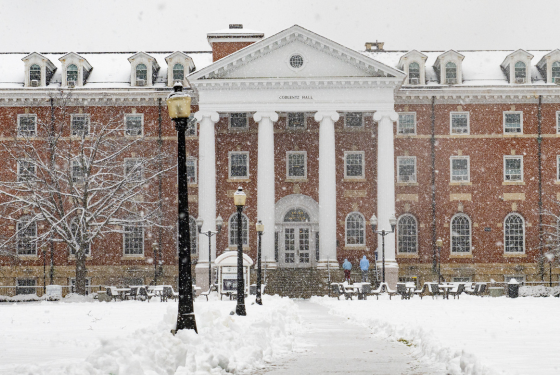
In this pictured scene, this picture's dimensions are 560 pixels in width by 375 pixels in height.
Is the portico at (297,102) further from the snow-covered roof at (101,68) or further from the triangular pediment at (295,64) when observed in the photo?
the snow-covered roof at (101,68)

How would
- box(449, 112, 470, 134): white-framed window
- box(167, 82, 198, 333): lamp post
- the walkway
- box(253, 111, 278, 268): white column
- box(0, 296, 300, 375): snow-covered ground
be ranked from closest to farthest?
box(0, 296, 300, 375): snow-covered ground
the walkway
box(167, 82, 198, 333): lamp post
box(253, 111, 278, 268): white column
box(449, 112, 470, 134): white-framed window

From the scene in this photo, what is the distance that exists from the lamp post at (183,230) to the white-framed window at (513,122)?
3923 cm

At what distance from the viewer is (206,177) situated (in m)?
47.6

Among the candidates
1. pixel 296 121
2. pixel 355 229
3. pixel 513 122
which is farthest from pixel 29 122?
pixel 513 122

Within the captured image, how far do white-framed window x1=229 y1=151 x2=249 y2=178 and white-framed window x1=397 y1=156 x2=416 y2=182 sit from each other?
9.33m

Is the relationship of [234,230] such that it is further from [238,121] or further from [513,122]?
[513,122]

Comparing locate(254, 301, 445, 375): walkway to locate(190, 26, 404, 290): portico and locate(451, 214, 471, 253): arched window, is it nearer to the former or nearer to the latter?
locate(190, 26, 404, 290): portico

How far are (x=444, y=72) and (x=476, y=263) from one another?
39.3 feet

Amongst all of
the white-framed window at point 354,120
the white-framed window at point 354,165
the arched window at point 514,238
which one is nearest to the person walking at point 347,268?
the white-framed window at point 354,165

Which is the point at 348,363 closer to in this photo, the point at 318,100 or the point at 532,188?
the point at 318,100

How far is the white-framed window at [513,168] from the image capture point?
51062 mm

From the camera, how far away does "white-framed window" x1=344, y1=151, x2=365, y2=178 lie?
167ft

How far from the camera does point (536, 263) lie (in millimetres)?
50219

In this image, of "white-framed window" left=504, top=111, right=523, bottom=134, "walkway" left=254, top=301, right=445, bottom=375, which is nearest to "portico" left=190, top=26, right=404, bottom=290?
"white-framed window" left=504, top=111, right=523, bottom=134
